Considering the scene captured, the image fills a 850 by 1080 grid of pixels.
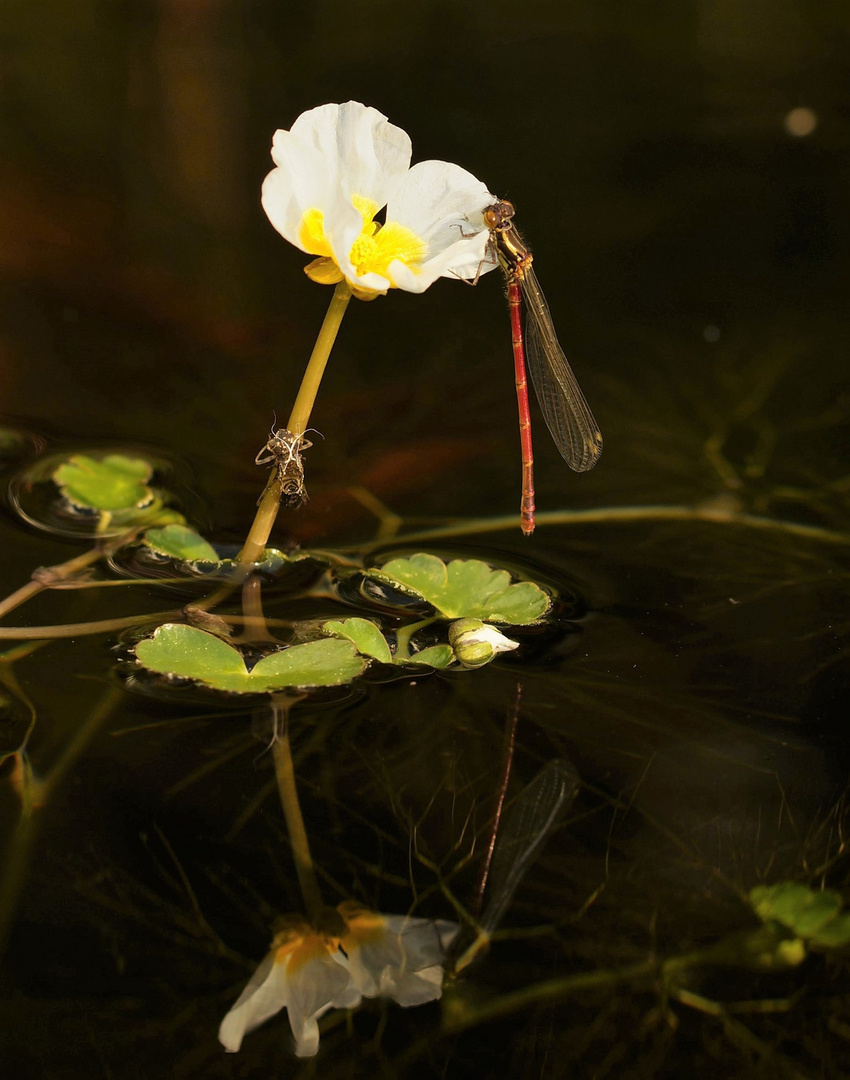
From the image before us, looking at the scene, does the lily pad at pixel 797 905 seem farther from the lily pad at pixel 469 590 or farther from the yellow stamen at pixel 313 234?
the yellow stamen at pixel 313 234

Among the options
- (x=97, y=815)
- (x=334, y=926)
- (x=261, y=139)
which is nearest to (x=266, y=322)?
(x=261, y=139)

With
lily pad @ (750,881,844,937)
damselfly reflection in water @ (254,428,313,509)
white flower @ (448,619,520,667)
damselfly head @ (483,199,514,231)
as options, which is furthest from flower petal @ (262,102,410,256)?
lily pad @ (750,881,844,937)

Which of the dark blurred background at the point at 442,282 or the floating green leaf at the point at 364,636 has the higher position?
the dark blurred background at the point at 442,282

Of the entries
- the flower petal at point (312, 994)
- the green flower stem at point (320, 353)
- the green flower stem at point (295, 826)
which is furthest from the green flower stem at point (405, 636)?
the flower petal at point (312, 994)

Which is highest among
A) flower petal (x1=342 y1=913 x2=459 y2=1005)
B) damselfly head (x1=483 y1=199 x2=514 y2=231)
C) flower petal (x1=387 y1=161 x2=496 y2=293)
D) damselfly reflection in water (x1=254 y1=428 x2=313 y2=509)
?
damselfly head (x1=483 y1=199 x2=514 y2=231)

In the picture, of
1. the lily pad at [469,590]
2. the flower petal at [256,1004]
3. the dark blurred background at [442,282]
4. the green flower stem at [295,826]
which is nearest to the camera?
the flower petal at [256,1004]

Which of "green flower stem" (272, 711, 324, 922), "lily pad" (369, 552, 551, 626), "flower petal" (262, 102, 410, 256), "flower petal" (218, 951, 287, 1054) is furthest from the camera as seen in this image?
"lily pad" (369, 552, 551, 626)

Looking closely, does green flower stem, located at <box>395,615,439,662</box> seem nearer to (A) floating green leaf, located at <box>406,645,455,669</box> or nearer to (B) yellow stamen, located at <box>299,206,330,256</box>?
(A) floating green leaf, located at <box>406,645,455,669</box>

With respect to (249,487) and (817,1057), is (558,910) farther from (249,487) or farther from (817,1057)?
(249,487)
